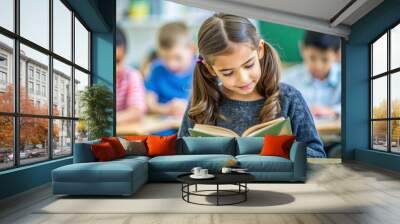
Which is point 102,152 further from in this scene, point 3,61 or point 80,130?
point 80,130

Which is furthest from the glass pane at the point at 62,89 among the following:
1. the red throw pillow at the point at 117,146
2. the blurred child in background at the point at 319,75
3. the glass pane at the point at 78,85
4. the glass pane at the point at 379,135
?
the glass pane at the point at 379,135

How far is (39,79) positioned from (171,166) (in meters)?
2.51

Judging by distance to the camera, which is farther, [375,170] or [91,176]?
[375,170]

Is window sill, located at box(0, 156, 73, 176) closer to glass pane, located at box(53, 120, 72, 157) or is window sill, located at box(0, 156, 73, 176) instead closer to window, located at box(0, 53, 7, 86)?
glass pane, located at box(53, 120, 72, 157)

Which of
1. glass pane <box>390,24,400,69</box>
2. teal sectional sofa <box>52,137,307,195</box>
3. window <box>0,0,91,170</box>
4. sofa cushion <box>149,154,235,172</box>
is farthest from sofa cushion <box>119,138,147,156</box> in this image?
glass pane <box>390,24,400,69</box>

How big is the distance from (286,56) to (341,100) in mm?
1747

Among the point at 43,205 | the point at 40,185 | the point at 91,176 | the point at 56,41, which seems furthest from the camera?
the point at 56,41

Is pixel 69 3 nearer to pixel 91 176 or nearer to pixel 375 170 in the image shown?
pixel 91 176

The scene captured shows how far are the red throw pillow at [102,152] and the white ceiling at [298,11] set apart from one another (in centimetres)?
425

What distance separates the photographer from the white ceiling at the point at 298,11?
321 inches

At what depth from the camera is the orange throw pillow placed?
688 cm

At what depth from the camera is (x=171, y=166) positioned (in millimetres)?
6207

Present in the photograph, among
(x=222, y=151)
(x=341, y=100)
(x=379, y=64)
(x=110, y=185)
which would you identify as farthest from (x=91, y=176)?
(x=379, y=64)

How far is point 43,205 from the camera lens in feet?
15.2
